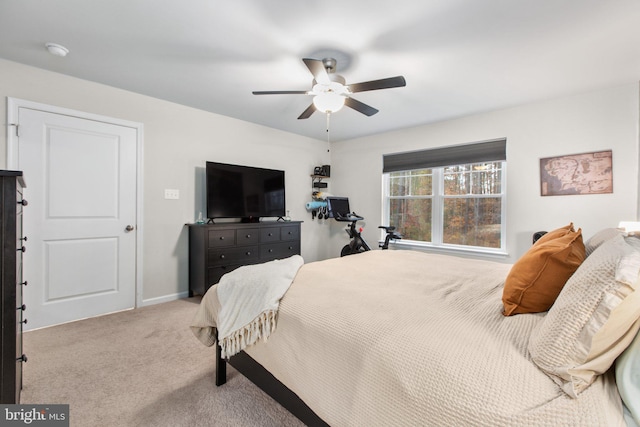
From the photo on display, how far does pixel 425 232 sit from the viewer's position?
428 centimetres

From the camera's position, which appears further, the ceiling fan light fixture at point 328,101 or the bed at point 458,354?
the ceiling fan light fixture at point 328,101

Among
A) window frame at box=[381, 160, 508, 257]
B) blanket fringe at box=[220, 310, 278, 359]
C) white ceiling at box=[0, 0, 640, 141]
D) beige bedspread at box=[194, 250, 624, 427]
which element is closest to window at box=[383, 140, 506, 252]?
window frame at box=[381, 160, 508, 257]

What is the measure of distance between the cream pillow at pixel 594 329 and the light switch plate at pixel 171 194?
3.60 metres

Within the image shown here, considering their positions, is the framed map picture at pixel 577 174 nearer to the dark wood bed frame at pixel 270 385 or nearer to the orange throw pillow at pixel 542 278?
the orange throw pillow at pixel 542 278

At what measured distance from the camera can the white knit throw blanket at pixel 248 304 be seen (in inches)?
53.3

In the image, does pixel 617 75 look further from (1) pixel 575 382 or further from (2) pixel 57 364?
(2) pixel 57 364

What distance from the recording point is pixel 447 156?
395cm

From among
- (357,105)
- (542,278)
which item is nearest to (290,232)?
(357,105)

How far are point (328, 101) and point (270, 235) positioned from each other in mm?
2124

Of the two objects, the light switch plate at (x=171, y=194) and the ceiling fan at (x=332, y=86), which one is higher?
the ceiling fan at (x=332, y=86)

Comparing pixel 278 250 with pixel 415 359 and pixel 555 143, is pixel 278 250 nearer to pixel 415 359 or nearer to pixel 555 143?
pixel 415 359

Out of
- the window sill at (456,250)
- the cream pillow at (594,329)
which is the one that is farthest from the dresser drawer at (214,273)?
the cream pillow at (594,329)

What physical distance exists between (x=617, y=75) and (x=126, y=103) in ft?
16.1

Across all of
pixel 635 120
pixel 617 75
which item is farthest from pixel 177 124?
pixel 635 120
